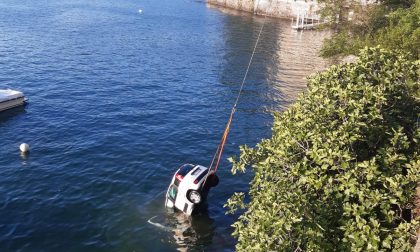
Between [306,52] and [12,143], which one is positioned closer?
[12,143]

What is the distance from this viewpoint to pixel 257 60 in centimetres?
6588

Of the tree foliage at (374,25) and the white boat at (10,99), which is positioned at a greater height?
the tree foliage at (374,25)

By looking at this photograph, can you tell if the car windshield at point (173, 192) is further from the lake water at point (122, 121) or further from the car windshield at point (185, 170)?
the lake water at point (122, 121)

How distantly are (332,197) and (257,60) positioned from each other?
180ft

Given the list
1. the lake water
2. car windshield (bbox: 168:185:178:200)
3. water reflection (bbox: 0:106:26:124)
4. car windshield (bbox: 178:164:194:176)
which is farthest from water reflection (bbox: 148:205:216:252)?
water reflection (bbox: 0:106:26:124)

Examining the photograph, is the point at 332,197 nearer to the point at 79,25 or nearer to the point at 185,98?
the point at 185,98

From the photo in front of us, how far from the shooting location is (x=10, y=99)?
40.6 metres

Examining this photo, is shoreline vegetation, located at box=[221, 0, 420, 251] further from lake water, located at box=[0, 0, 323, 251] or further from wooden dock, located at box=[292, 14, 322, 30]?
wooden dock, located at box=[292, 14, 322, 30]

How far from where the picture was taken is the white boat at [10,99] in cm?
4047

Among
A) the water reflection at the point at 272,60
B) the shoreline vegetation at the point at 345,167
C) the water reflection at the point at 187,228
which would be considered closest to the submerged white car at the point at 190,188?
the water reflection at the point at 187,228

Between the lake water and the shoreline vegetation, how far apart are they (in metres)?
10.3

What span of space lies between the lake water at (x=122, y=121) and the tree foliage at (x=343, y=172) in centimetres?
1042

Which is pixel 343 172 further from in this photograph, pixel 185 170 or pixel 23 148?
pixel 23 148

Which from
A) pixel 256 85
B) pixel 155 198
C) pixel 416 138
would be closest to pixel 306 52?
pixel 256 85
